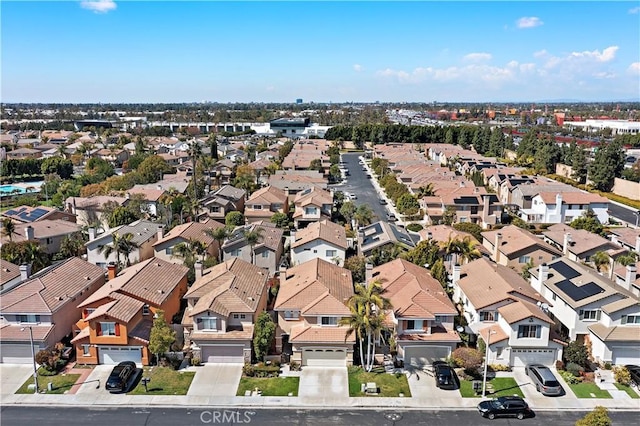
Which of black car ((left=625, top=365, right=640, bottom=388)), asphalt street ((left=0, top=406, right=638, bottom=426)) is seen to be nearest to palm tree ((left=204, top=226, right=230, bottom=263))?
asphalt street ((left=0, top=406, right=638, bottom=426))

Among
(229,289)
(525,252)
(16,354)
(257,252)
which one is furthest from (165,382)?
(525,252)

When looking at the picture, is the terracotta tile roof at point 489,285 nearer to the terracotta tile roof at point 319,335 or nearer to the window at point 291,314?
the terracotta tile roof at point 319,335

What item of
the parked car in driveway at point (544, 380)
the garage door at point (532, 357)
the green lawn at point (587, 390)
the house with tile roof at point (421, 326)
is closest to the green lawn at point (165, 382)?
the house with tile roof at point (421, 326)

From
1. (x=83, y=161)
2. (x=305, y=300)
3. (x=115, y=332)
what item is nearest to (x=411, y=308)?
(x=305, y=300)

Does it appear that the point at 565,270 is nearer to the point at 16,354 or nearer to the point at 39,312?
the point at 39,312

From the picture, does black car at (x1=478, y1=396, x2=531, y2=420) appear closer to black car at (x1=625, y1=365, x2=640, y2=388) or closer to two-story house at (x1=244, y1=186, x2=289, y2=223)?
black car at (x1=625, y1=365, x2=640, y2=388)

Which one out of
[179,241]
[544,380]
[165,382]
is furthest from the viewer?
[179,241]
